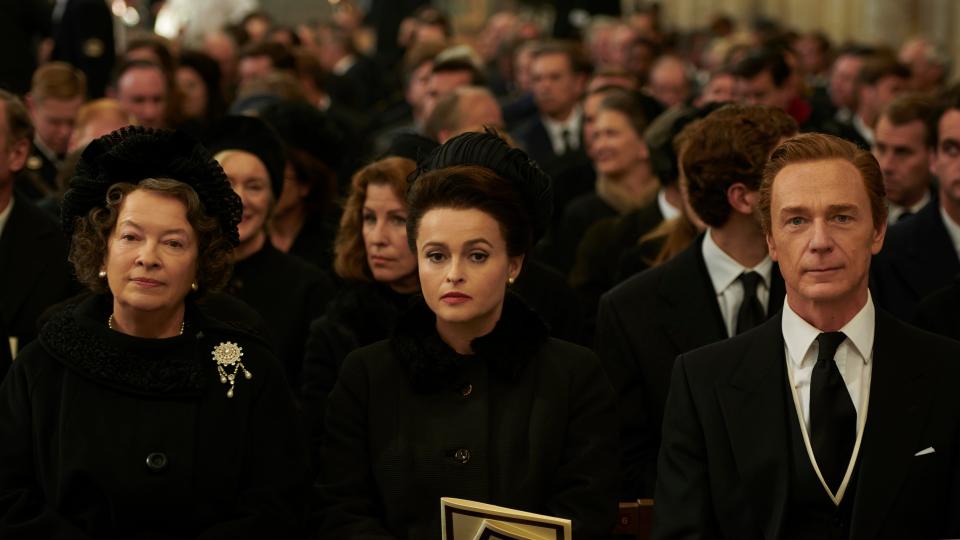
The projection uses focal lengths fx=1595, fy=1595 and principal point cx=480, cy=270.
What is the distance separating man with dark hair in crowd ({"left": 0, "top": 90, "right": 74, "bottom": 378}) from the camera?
6258mm

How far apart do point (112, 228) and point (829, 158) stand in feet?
6.67

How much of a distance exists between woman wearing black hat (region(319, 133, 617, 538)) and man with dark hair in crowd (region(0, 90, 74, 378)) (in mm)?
2016

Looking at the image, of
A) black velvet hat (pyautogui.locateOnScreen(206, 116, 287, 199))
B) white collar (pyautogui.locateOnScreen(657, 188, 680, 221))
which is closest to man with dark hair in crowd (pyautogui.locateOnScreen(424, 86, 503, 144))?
white collar (pyautogui.locateOnScreen(657, 188, 680, 221))

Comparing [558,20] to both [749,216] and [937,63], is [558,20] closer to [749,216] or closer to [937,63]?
[937,63]

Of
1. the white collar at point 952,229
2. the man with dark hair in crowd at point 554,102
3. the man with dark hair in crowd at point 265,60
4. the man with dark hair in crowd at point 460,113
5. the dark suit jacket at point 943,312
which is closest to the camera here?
the dark suit jacket at point 943,312

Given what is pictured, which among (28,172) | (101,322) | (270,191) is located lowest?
(101,322)

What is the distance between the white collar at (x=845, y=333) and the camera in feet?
→ 14.0

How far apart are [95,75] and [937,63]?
795 centimetres

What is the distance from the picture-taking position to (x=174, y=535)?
14.7 feet

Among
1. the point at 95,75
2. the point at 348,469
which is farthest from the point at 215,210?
the point at 95,75

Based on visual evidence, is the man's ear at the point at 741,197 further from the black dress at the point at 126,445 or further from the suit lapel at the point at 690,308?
the black dress at the point at 126,445

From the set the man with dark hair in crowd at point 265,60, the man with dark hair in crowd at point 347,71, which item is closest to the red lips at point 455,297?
the man with dark hair in crowd at point 265,60

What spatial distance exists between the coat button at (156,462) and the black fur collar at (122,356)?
175 millimetres

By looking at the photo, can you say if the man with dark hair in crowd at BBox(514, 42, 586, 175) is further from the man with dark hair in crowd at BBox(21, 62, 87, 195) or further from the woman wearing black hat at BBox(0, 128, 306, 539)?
the woman wearing black hat at BBox(0, 128, 306, 539)
